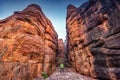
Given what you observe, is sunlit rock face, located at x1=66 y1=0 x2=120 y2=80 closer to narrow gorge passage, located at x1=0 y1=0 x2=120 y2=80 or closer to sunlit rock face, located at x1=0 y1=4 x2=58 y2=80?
narrow gorge passage, located at x1=0 y1=0 x2=120 y2=80

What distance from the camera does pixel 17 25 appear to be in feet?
54.5

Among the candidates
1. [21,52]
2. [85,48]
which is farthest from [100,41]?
[21,52]

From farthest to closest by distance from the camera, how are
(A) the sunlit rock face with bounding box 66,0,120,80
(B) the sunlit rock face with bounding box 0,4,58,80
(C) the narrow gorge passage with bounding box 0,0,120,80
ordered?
(A) the sunlit rock face with bounding box 66,0,120,80 < (C) the narrow gorge passage with bounding box 0,0,120,80 < (B) the sunlit rock face with bounding box 0,4,58,80

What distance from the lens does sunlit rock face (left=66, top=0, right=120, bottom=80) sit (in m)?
13.4

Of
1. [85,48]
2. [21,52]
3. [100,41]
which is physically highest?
[100,41]

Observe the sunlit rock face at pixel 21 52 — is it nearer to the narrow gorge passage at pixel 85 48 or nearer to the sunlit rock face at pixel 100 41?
the narrow gorge passage at pixel 85 48

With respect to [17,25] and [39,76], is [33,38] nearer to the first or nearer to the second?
[17,25]

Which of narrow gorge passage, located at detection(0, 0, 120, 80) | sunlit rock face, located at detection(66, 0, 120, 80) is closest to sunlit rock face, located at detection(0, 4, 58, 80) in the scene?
narrow gorge passage, located at detection(0, 0, 120, 80)

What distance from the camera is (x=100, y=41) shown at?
618 inches

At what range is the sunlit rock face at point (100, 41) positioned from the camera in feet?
44.0

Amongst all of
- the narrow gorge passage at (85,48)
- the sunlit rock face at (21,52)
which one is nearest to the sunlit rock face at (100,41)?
the narrow gorge passage at (85,48)

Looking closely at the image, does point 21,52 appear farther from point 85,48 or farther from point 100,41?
point 100,41

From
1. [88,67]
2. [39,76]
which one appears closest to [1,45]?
[39,76]

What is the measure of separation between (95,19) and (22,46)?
13052mm
